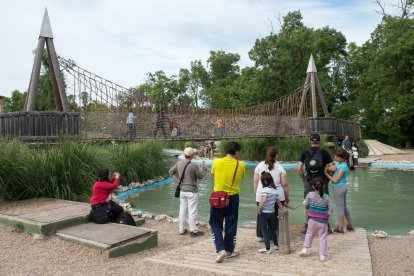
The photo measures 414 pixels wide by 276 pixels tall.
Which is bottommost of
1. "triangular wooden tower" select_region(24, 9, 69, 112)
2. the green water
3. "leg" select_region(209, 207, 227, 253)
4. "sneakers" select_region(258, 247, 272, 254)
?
the green water

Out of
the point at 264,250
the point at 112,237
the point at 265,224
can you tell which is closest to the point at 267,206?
the point at 265,224

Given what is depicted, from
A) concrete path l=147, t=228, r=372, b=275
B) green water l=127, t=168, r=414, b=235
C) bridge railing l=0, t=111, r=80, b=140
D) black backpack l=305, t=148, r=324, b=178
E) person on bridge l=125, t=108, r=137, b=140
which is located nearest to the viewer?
concrete path l=147, t=228, r=372, b=275

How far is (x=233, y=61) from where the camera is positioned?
40781 millimetres

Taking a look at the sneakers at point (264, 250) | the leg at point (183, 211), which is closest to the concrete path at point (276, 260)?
the sneakers at point (264, 250)

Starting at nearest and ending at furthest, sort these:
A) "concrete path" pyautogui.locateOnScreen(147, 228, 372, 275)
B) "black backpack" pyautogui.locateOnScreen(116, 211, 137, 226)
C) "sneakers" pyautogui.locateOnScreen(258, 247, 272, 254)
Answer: "concrete path" pyautogui.locateOnScreen(147, 228, 372, 275) → "sneakers" pyautogui.locateOnScreen(258, 247, 272, 254) → "black backpack" pyautogui.locateOnScreen(116, 211, 137, 226)

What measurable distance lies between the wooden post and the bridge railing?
6781mm

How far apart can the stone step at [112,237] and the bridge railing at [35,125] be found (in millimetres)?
5136

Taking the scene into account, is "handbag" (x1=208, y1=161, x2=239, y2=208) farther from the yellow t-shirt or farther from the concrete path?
the concrete path

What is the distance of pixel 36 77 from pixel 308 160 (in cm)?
767

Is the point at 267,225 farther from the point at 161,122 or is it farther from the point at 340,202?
the point at 161,122

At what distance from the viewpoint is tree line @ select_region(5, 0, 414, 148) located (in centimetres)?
2152

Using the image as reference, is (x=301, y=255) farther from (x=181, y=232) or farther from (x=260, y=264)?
(x=181, y=232)

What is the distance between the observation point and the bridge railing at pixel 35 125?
945 cm

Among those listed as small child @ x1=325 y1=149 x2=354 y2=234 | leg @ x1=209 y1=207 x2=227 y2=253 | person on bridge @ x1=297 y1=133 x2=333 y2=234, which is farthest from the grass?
small child @ x1=325 y1=149 x2=354 y2=234
